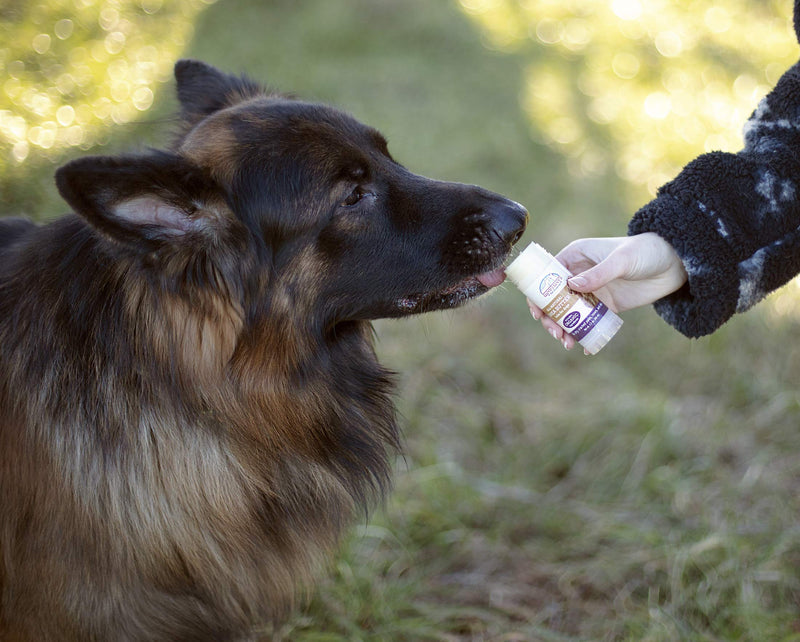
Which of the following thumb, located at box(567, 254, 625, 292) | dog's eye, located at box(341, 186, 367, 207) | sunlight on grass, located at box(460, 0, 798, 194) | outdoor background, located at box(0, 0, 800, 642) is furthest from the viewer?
sunlight on grass, located at box(460, 0, 798, 194)

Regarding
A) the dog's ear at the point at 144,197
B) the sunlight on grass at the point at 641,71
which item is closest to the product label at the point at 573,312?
the dog's ear at the point at 144,197

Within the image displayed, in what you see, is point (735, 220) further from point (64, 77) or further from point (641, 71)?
point (641, 71)

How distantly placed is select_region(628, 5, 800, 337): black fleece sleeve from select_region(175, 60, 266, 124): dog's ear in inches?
59.2

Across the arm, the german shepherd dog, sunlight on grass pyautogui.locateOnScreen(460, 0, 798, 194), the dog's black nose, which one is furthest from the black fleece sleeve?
sunlight on grass pyautogui.locateOnScreen(460, 0, 798, 194)

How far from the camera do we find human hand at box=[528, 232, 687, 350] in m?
2.21

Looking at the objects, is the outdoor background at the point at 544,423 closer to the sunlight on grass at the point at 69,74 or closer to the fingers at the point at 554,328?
the sunlight on grass at the point at 69,74

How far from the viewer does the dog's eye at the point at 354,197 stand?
2305mm

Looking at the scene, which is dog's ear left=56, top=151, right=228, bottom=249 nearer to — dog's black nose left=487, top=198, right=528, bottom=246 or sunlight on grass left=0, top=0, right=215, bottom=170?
dog's black nose left=487, top=198, right=528, bottom=246

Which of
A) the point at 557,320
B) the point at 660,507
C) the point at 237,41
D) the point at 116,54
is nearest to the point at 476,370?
the point at 660,507

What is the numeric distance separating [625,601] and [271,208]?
2.11m

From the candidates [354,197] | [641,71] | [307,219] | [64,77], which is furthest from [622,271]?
[641,71]

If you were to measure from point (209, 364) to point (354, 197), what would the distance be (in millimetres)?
704

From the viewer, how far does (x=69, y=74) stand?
3.74m

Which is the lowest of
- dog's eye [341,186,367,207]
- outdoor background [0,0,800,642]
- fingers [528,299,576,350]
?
outdoor background [0,0,800,642]
